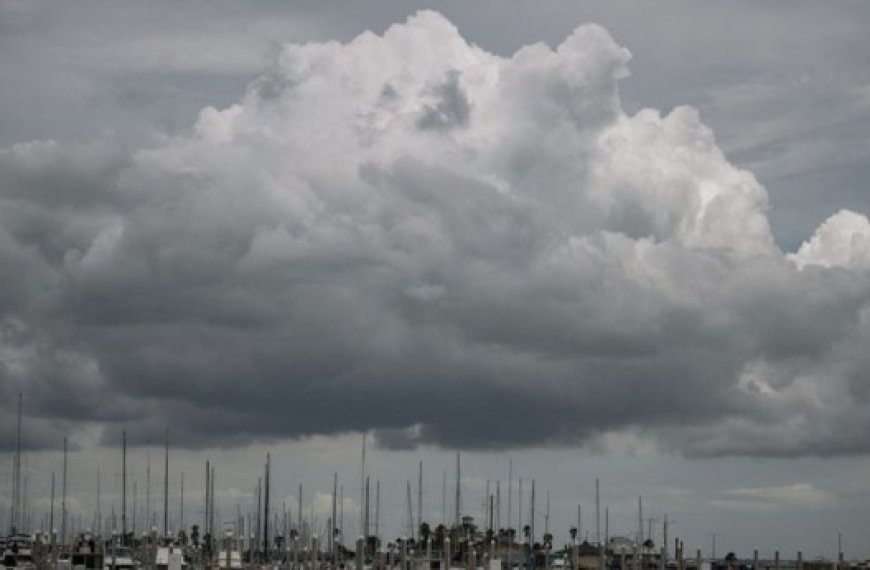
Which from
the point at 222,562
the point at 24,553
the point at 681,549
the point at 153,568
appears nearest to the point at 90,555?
the point at 153,568

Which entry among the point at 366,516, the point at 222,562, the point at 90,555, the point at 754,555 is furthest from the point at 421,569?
the point at 90,555

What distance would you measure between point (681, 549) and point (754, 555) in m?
6.88

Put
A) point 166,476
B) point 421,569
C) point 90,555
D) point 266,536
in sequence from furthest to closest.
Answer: point 266,536 < point 421,569 < point 166,476 < point 90,555

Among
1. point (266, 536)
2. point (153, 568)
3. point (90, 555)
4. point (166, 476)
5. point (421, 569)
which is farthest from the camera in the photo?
point (266, 536)

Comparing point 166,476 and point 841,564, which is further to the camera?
point 841,564

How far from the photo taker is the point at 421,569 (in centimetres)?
17700

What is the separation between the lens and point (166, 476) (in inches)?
6471

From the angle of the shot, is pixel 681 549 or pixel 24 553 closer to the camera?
pixel 24 553

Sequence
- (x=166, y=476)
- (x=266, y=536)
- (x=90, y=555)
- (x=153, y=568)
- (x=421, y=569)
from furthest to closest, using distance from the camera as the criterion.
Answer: (x=266, y=536) < (x=421, y=569) < (x=166, y=476) < (x=153, y=568) < (x=90, y=555)

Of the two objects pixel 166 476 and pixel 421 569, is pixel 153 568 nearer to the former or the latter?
pixel 166 476

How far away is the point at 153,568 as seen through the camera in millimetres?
147375

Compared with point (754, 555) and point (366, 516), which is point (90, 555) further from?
point (754, 555)

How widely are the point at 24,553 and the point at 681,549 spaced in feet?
201

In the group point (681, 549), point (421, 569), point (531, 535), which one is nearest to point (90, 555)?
point (421, 569)
